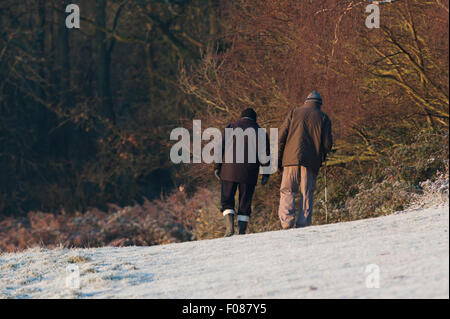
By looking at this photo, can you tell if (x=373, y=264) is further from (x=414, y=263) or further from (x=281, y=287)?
(x=281, y=287)

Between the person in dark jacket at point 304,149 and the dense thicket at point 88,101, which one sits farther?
the dense thicket at point 88,101

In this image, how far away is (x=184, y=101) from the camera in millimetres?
22094

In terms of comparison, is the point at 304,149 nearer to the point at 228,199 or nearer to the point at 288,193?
the point at 288,193

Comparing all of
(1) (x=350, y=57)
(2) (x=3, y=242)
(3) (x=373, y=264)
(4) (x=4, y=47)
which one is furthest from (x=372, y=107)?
(4) (x=4, y=47)

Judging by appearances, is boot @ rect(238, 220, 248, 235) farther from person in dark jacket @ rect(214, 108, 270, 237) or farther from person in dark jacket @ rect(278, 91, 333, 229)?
person in dark jacket @ rect(278, 91, 333, 229)

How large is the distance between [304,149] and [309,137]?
184mm

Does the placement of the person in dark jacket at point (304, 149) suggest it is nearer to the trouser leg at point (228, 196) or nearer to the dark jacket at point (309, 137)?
the dark jacket at point (309, 137)

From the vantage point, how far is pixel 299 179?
9.77m

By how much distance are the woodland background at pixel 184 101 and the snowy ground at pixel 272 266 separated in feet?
9.16

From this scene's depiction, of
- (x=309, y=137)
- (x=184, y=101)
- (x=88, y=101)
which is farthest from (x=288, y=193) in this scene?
(x=88, y=101)

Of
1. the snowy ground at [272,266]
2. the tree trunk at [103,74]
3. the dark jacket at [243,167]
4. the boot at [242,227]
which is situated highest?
the tree trunk at [103,74]

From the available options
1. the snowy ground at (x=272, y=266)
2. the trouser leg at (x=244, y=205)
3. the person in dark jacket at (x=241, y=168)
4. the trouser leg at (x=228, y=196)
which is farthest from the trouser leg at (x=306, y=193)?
the snowy ground at (x=272, y=266)

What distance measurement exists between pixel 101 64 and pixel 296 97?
14.8 meters

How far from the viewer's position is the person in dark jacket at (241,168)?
9.93 m
